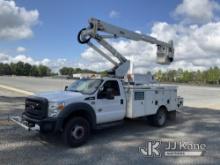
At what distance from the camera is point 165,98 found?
35.9 feet

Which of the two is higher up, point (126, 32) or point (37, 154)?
point (126, 32)

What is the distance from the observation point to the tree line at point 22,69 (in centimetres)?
16312

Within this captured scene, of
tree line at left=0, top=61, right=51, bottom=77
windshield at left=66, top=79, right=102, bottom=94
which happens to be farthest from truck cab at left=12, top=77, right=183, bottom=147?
tree line at left=0, top=61, right=51, bottom=77

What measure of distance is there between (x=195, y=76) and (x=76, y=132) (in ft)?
421

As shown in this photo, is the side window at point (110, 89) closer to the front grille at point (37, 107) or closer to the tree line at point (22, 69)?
the front grille at point (37, 107)

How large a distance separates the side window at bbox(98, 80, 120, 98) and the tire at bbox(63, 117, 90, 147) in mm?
1067

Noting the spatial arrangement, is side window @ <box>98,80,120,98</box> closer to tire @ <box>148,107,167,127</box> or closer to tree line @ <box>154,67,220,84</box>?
tire @ <box>148,107,167,127</box>

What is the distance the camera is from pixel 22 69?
538ft

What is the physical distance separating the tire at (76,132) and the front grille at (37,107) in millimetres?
719

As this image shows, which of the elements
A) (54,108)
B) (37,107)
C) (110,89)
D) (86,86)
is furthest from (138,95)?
(37,107)

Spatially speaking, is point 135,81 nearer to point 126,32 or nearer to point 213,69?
point 126,32

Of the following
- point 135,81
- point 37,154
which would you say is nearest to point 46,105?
point 37,154

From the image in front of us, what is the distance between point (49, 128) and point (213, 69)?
12623 cm

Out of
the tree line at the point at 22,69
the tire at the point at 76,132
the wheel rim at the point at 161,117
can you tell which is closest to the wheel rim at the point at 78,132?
the tire at the point at 76,132
